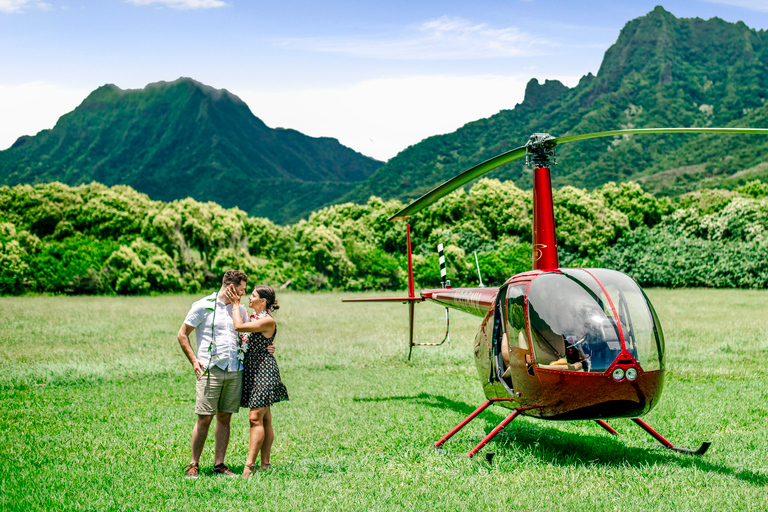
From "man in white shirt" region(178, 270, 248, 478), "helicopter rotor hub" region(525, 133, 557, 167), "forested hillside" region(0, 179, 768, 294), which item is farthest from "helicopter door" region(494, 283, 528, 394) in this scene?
"forested hillside" region(0, 179, 768, 294)

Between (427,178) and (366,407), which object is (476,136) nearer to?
(427,178)

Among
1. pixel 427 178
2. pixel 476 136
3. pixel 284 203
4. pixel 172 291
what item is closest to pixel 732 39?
pixel 476 136

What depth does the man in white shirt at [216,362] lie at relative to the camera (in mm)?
5215

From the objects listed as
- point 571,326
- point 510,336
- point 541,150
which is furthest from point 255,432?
point 541,150

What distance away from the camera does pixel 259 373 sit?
535 centimetres

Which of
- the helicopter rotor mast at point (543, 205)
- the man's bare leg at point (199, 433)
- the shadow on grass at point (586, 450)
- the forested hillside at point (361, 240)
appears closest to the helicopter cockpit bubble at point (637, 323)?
the helicopter rotor mast at point (543, 205)

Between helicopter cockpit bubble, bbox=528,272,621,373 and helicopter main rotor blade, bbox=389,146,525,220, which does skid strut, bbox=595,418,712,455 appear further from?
helicopter main rotor blade, bbox=389,146,525,220

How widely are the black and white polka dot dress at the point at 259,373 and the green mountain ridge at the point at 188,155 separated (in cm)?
10681

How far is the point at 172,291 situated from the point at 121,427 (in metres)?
32.4

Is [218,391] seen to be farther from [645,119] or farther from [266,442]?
[645,119]

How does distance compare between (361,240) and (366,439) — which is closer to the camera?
(366,439)

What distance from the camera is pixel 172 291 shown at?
38.3 metres

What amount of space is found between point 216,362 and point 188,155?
164 m

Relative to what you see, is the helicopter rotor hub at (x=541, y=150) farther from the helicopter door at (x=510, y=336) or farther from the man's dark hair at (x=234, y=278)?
the man's dark hair at (x=234, y=278)
